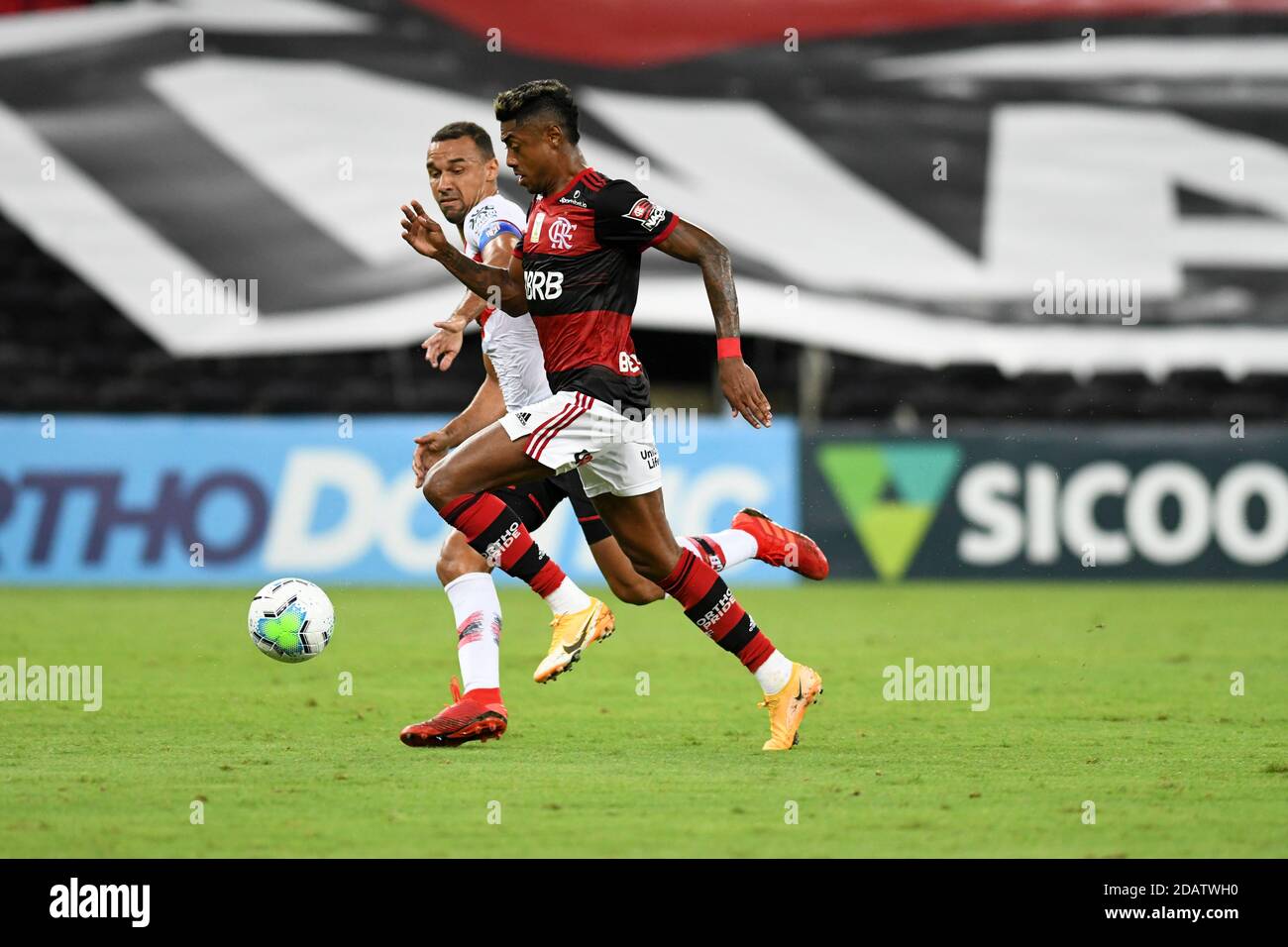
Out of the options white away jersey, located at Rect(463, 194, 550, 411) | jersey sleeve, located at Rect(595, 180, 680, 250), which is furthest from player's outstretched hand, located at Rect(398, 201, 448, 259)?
white away jersey, located at Rect(463, 194, 550, 411)

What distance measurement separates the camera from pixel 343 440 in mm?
16141

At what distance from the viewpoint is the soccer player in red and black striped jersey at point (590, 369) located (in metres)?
7.27

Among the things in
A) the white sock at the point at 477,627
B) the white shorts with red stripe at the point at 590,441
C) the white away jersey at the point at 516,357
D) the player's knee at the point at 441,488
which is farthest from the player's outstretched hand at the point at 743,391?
the white away jersey at the point at 516,357

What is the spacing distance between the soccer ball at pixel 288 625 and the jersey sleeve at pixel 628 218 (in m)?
2.26

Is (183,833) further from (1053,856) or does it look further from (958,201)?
(958,201)

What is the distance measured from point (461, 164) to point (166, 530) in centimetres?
831

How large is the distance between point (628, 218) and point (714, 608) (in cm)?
159

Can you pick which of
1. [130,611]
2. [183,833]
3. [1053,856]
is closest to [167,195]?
[130,611]

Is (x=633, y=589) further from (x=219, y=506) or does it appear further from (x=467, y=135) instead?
(x=219, y=506)

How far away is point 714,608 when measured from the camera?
7.50 meters

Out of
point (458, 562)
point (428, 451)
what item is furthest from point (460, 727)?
point (428, 451)

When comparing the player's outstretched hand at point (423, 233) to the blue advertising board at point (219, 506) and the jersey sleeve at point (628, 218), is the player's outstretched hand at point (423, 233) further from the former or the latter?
the blue advertising board at point (219, 506)

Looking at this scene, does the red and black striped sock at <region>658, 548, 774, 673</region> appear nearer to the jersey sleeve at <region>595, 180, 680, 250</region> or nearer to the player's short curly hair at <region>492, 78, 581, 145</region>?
the jersey sleeve at <region>595, 180, 680, 250</region>
